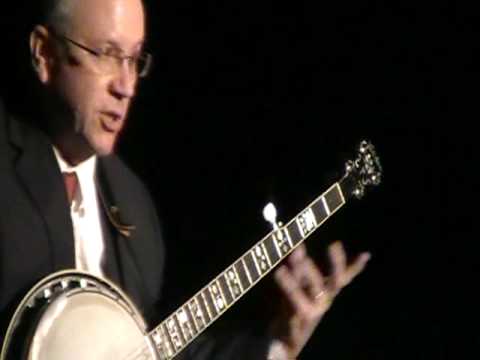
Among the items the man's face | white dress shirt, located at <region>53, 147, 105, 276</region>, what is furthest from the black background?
the man's face

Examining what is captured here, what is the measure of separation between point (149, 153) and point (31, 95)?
42 cm

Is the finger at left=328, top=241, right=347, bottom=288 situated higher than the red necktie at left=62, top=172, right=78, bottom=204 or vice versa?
the red necktie at left=62, top=172, right=78, bottom=204

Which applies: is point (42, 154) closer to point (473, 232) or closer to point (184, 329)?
point (184, 329)

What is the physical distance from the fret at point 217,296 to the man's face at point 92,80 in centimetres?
28

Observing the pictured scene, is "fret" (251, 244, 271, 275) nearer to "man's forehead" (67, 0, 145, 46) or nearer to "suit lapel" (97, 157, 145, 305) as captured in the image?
"suit lapel" (97, 157, 145, 305)

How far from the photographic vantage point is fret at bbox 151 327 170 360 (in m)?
1.33

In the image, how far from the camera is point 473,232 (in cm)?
203

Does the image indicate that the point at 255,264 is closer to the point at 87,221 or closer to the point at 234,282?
the point at 234,282

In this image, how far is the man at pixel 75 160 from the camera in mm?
1230

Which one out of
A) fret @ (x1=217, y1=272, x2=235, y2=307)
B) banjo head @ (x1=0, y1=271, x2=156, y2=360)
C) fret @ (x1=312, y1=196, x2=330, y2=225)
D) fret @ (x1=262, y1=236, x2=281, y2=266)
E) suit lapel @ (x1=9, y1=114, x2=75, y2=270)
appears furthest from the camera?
fret @ (x1=312, y1=196, x2=330, y2=225)

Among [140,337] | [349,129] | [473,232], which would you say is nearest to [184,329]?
[140,337]

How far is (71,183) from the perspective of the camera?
1346 mm

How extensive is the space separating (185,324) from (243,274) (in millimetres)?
175

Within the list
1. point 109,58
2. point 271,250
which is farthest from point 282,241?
point 109,58
